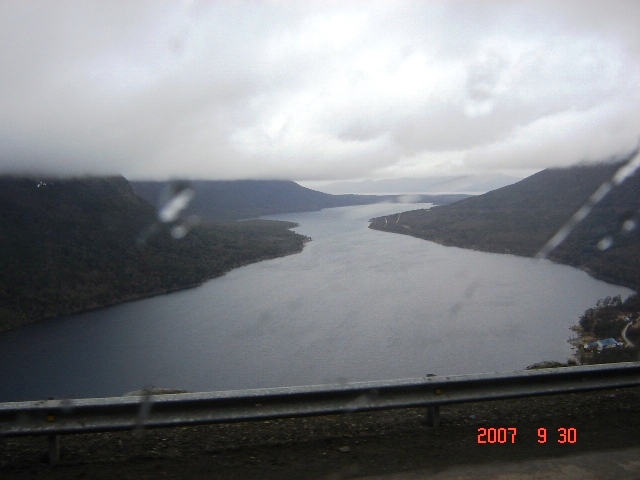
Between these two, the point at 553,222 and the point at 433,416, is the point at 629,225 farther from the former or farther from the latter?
the point at 433,416

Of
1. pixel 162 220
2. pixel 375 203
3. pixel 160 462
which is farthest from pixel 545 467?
pixel 375 203

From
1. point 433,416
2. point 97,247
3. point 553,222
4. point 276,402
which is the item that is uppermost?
Answer: point 553,222

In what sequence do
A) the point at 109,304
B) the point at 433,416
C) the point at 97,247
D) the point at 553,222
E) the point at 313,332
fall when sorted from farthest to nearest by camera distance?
1. the point at 553,222
2. the point at 97,247
3. the point at 109,304
4. the point at 313,332
5. the point at 433,416

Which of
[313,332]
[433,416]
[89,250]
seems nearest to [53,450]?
[433,416]

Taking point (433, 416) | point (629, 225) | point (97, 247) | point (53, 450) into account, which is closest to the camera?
point (53, 450)

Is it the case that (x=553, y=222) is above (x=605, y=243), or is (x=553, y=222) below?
above

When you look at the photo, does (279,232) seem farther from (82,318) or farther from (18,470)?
(18,470)

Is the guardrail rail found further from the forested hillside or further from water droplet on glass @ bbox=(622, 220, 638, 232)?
water droplet on glass @ bbox=(622, 220, 638, 232)

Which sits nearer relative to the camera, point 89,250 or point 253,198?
point 89,250
